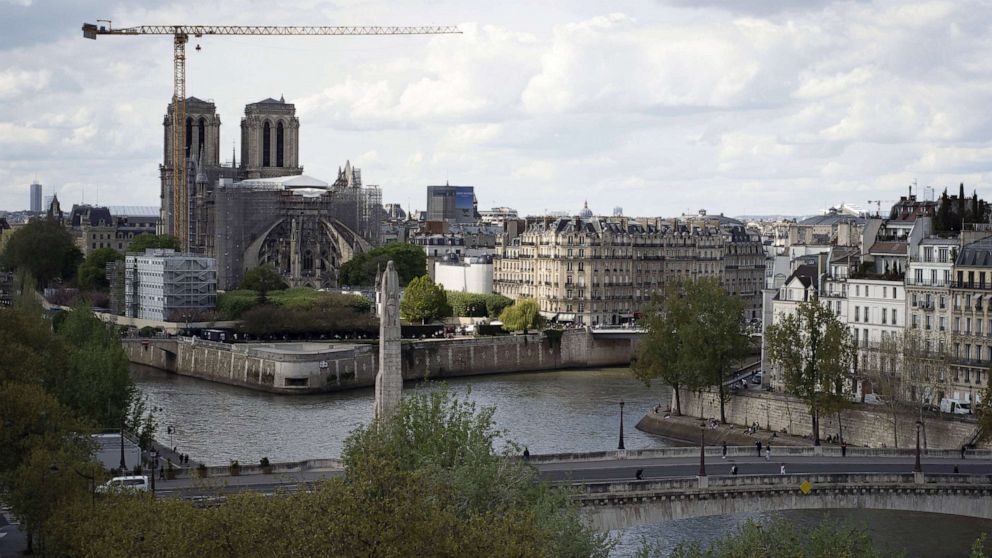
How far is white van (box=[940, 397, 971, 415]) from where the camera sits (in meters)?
56.6

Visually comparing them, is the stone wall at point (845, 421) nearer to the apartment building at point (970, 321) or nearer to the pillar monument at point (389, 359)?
the apartment building at point (970, 321)

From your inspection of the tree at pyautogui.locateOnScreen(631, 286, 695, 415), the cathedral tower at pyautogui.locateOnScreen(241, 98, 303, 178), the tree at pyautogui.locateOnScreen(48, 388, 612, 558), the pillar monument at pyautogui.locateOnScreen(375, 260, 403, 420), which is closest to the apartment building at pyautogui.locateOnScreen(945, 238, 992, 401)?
the tree at pyautogui.locateOnScreen(631, 286, 695, 415)

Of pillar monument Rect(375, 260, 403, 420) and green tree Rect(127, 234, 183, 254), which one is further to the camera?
green tree Rect(127, 234, 183, 254)

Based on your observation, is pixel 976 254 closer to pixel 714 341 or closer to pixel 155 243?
pixel 714 341

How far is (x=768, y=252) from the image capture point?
118 m

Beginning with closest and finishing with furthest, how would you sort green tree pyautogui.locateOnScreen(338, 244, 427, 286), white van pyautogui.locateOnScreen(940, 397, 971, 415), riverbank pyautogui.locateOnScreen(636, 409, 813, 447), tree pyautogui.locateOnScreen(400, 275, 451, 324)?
white van pyautogui.locateOnScreen(940, 397, 971, 415), riverbank pyautogui.locateOnScreen(636, 409, 813, 447), tree pyautogui.locateOnScreen(400, 275, 451, 324), green tree pyautogui.locateOnScreen(338, 244, 427, 286)

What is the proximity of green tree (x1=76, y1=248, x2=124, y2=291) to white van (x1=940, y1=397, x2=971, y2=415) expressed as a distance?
267 ft

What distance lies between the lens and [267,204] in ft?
449

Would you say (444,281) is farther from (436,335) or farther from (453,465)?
(453,465)

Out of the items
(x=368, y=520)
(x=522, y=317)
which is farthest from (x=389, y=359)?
(x=522, y=317)

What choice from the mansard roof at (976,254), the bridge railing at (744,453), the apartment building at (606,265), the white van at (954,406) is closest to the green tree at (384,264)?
the apartment building at (606,265)

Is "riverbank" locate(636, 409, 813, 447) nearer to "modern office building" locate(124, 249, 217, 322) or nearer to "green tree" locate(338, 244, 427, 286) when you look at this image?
"modern office building" locate(124, 249, 217, 322)

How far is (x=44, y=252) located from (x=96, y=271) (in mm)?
12026

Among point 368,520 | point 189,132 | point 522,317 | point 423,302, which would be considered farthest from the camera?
point 189,132
